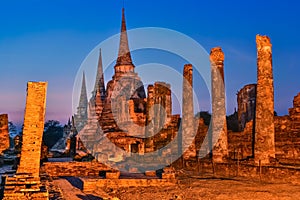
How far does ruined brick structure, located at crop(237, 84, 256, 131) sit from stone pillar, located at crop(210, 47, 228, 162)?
600cm

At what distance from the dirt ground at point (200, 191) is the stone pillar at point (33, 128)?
1.30 metres

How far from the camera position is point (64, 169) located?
16.7 meters

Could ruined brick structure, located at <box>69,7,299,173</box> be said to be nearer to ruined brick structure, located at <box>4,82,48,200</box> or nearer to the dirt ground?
the dirt ground

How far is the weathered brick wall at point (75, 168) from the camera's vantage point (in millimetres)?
16391

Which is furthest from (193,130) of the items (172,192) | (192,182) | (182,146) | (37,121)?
(37,121)

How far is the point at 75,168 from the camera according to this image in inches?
663

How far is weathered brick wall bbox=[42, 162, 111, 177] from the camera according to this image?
1639 cm

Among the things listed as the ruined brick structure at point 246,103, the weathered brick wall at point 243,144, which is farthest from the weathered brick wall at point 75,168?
the ruined brick structure at point 246,103

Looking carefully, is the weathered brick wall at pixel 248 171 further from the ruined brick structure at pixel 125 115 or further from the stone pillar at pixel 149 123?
the stone pillar at pixel 149 123

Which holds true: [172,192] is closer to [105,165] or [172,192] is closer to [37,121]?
[37,121]

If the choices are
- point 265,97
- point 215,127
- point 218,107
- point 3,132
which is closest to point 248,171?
point 265,97

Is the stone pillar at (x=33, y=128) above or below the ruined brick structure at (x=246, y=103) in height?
below

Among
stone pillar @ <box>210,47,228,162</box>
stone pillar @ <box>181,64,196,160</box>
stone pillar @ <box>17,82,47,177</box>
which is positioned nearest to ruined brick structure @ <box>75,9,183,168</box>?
stone pillar @ <box>181,64,196,160</box>

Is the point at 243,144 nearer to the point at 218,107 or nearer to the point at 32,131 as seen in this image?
the point at 218,107
